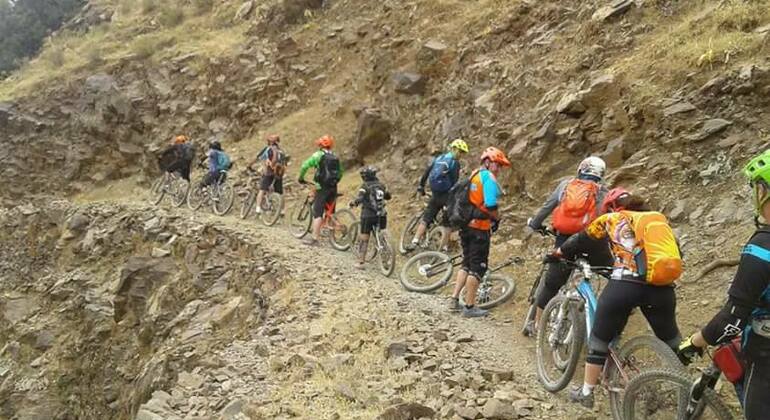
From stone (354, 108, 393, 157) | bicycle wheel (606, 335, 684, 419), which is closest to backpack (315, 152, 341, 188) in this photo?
stone (354, 108, 393, 157)

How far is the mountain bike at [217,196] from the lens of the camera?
1619cm

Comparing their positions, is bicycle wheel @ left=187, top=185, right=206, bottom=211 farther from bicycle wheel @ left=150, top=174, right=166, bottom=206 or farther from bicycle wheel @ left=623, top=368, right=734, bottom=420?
bicycle wheel @ left=623, top=368, right=734, bottom=420

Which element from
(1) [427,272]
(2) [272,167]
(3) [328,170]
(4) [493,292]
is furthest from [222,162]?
(4) [493,292]

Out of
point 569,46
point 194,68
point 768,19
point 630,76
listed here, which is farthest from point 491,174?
point 194,68

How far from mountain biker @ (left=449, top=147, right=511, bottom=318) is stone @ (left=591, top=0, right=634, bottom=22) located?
651 cm

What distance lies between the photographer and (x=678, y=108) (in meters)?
9.48

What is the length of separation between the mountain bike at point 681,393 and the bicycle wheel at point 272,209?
36.0 feet

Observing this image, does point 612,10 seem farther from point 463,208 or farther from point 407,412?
point 407,412

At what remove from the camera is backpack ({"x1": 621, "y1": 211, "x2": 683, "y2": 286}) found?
4.58 m

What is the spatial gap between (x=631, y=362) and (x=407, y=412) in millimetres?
1823

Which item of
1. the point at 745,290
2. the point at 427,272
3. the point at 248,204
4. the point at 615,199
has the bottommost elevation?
the point at 427,272

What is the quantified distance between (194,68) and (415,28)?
10.1 metres

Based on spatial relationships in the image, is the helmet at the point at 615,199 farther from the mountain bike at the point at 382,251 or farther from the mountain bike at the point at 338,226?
the mountain bike at the point at 338,226

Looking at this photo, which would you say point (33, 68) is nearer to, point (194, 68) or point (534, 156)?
point (194, 68)
